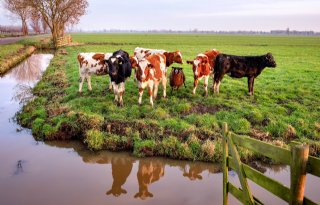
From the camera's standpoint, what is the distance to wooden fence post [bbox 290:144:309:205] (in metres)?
3.44

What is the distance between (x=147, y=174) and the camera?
7605 millimetres

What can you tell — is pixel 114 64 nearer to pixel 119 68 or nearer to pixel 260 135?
pixel 119 68

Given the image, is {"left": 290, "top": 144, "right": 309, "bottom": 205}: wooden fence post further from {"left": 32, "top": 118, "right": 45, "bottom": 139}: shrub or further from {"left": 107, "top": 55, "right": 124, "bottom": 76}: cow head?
{"left": 107, "top": 55, "right": 124, "bottom": 76}: cow head

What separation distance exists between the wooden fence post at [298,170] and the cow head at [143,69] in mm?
8130

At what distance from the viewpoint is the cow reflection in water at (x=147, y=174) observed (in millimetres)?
6691

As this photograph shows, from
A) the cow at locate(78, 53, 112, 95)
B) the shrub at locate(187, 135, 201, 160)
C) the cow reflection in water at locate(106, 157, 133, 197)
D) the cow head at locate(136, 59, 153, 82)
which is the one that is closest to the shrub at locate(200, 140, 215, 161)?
the shrub at locate(187, 135, 201, 160)

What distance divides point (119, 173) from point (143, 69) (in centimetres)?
470

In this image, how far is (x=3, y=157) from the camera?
8258mm

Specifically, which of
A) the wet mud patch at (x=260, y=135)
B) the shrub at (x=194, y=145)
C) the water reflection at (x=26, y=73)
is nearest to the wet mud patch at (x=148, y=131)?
the shrub at (x=194, y=145)

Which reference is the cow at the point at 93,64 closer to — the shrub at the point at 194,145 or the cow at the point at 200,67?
the cow at the point at 200,67

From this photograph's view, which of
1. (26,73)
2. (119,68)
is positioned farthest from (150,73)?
(26,73)

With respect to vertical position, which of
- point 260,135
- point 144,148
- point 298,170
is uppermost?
point 298,170

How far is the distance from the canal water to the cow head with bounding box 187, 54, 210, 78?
Answer: 5.70m

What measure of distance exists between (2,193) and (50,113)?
469 centimetres
